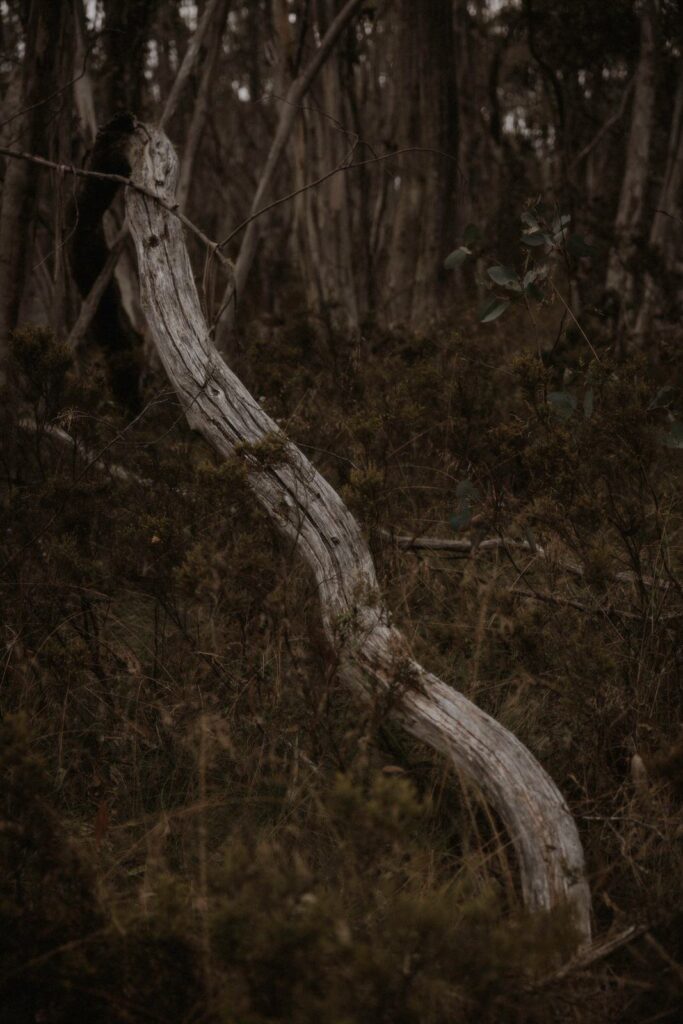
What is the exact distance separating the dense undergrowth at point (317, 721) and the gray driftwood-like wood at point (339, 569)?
Result: 9cm

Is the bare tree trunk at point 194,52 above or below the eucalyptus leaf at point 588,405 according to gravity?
above

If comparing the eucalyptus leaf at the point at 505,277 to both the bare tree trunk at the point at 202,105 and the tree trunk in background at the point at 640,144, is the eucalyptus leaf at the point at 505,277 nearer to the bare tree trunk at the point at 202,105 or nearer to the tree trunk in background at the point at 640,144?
the bare tree trunk at the point at 202,105

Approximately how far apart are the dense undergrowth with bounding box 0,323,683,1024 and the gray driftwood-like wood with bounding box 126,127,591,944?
9 cm

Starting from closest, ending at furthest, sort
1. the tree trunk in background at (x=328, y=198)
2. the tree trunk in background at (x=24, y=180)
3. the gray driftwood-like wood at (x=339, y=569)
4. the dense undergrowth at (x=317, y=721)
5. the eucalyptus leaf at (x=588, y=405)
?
the dense undergrowth at (x=317, y=721) < the gray driftwood-like wood at (x=339, y=569) < the eucalyptus leaf at (x=588, y=405) < the tree trunk in background at (x=24, y=180) < the tree trunk in background at (x=328, y=198)

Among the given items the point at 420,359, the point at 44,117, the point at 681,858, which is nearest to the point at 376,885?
the point at 681,858

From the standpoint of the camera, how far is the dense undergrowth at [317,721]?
1.83 m

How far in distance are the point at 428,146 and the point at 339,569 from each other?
5140 millimetres

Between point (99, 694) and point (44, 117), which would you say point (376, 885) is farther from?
point (44, 117)

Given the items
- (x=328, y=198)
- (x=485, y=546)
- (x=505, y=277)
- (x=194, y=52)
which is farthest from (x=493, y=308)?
(x=328, y=198)

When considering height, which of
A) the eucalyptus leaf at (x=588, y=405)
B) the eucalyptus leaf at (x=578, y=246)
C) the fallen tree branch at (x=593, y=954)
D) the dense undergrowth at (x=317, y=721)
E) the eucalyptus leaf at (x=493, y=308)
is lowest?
the fallen tree branch at (x=593, y=954)

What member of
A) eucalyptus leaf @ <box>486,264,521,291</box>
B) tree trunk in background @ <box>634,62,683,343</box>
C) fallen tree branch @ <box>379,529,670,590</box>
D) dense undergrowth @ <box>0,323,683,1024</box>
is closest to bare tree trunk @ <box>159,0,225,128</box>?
dense undergrowth @ <box>0,323,683,1024</box>

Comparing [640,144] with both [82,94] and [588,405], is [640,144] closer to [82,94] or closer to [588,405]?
[82,94]

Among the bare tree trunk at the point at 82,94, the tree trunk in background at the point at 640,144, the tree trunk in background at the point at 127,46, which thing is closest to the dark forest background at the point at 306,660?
the bare tree trunk at the point at 82,94

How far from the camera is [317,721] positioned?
7.92 feet
